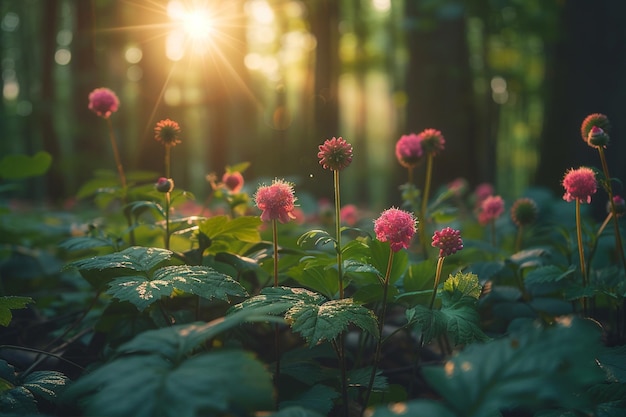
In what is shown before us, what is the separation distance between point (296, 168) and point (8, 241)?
14817 millimetres

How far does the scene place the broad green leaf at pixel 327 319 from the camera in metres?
1.38

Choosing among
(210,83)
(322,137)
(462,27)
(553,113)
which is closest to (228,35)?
(210,83)

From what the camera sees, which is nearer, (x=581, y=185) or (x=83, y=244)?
(x=581, y=185)

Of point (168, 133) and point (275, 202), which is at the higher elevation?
point (168, 133)

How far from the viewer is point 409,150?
251cm

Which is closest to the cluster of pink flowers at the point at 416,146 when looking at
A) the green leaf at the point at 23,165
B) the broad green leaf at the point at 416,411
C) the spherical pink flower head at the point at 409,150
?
the spherical pink flower head at the point at 409,150

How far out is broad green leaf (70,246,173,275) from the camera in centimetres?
162

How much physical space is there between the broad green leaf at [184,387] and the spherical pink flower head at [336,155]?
82 centimetres

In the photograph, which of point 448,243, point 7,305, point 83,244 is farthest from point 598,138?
point 7,305

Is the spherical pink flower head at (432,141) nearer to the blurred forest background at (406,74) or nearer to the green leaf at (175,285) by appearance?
the blurred forest background at (406,74)

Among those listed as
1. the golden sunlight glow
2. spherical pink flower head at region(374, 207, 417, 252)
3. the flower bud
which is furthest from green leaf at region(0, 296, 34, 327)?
the golden sunlight glow

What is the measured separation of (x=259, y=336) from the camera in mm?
2340

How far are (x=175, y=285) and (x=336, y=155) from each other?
2.15ft

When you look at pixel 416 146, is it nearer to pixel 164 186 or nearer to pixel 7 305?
pixel 164 186
